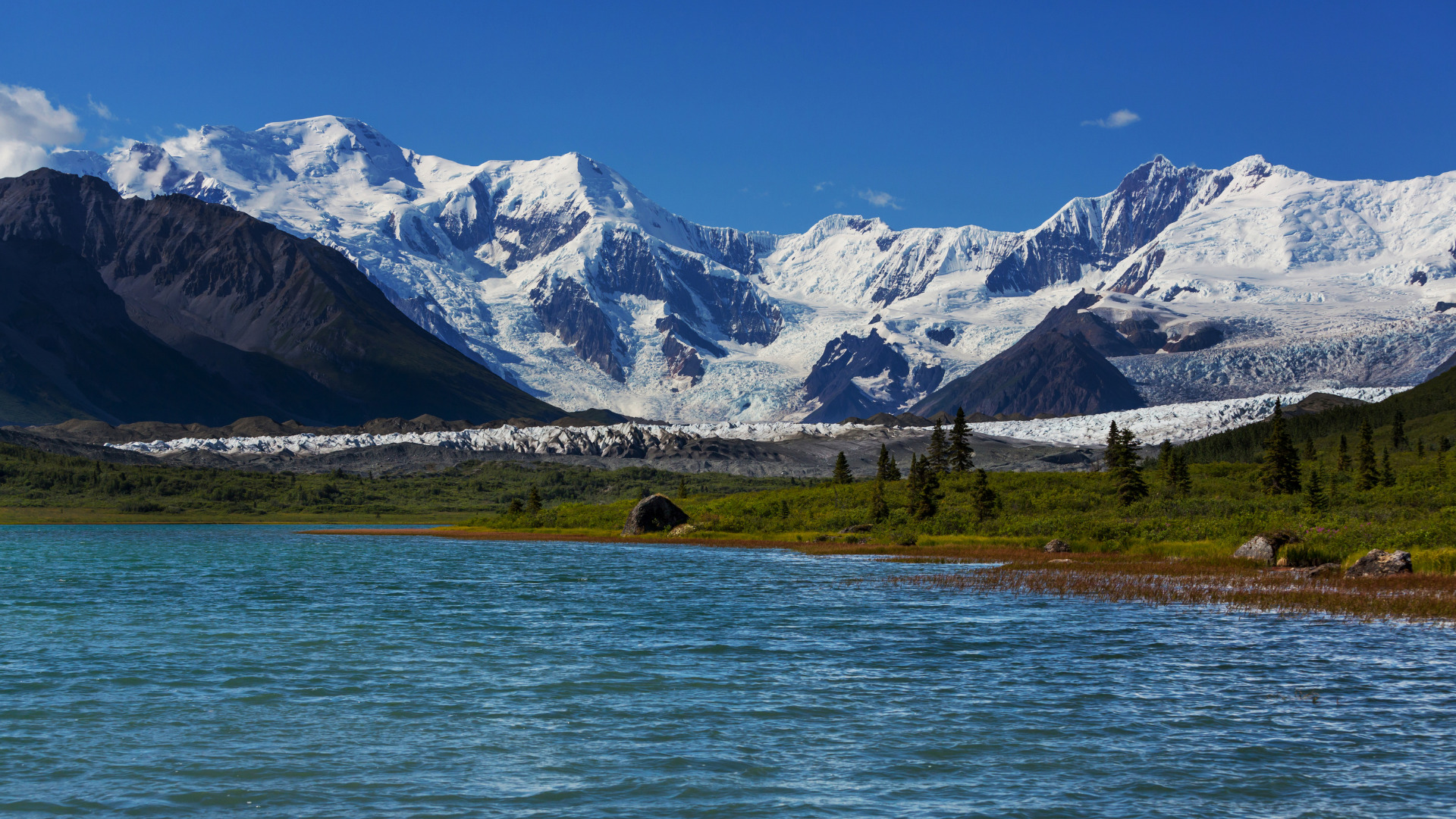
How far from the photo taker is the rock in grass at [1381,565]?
48562 mm

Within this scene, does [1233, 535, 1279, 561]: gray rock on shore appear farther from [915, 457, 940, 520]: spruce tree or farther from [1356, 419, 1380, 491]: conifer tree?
[915, 457, 940, 520]: spruce tree

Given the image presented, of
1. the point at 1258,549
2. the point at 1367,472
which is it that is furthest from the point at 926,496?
the point at 1258,549

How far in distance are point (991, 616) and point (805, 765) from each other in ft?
70.7

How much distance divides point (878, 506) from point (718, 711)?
257ft

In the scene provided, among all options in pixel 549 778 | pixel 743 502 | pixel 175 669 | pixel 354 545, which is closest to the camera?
pixel 549 778

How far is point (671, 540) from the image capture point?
343 ft

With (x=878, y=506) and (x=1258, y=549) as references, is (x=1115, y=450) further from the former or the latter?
(x=1258, y=549)

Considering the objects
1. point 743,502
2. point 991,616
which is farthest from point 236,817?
point 743,502

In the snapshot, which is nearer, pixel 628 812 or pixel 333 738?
pixel 628 812

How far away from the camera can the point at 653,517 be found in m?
111

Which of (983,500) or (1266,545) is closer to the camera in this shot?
(1266,545)

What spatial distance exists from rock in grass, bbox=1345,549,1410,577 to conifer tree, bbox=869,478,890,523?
50461mm

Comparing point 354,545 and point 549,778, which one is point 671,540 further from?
point 549,778

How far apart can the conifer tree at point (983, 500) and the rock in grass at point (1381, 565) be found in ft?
134
